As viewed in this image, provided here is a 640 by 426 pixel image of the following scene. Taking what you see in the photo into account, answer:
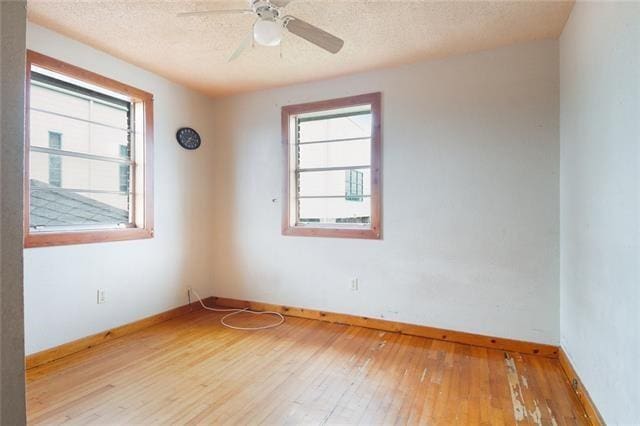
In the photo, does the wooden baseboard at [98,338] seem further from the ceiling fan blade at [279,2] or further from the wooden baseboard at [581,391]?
the wooden baseboard at [581,391]

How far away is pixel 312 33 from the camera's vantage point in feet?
7.25

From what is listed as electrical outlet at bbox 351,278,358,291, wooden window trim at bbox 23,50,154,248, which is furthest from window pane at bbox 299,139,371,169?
wooden window trim at bbox 23,50,154,248

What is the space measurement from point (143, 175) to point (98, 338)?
1.57 metres

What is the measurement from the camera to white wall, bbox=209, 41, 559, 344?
2.80 meters

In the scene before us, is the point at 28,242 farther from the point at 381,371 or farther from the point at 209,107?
the point at 381,371

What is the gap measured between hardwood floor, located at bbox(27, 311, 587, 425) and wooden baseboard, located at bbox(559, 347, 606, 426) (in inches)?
1.9

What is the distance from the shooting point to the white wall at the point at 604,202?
58.5 inches

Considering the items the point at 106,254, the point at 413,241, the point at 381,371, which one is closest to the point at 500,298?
the point at 413,241

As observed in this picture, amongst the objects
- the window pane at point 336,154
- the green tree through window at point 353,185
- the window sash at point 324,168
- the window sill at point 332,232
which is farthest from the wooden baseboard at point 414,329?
the window pane at point 336,154

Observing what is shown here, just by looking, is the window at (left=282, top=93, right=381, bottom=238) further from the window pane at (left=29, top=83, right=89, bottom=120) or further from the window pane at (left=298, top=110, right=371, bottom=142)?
the window pane at (left=29, top=83, right=89, bottom=120)

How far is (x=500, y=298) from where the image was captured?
292 cm

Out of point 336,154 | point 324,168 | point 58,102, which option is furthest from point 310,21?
point 58,102

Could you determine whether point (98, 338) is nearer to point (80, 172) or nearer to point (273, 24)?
point (80, 172)

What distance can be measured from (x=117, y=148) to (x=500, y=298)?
383 cm
